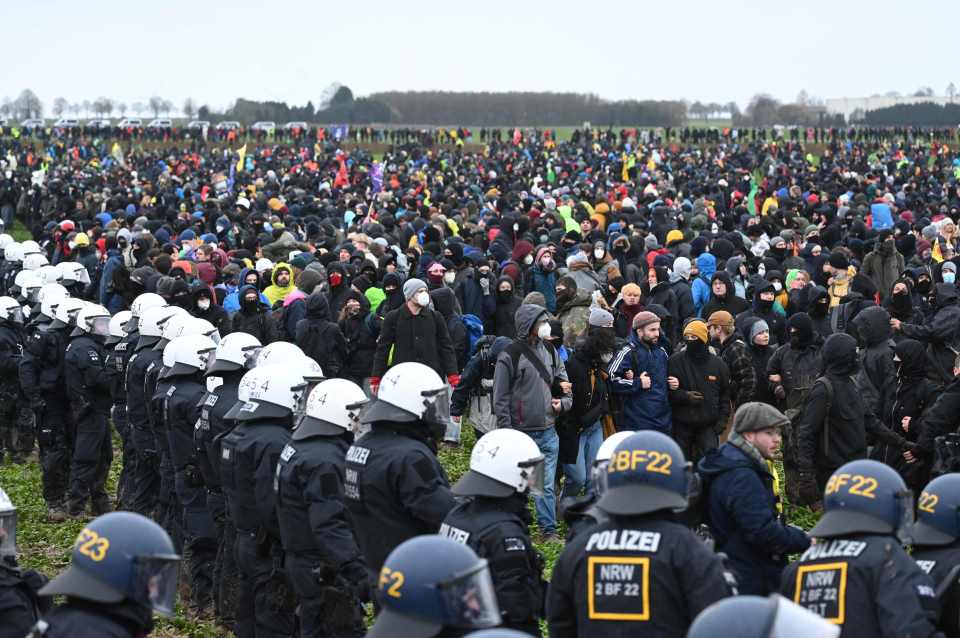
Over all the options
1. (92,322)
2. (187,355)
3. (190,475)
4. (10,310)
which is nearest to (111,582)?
(190,475)

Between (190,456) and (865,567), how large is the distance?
5769mm

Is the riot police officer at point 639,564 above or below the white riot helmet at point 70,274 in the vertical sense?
→ above

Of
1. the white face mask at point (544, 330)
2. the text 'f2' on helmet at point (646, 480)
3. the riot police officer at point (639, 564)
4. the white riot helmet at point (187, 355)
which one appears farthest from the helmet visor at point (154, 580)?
the white face mask at point (544, 330)

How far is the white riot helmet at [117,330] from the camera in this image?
12633 mm

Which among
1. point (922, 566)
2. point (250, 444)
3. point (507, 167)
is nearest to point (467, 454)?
point (250, 444)

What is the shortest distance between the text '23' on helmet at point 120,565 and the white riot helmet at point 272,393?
3252mm

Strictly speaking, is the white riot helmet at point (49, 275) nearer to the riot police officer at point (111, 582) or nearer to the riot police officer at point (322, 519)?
the riot police officer at point (322, 519)

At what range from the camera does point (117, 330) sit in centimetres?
1267

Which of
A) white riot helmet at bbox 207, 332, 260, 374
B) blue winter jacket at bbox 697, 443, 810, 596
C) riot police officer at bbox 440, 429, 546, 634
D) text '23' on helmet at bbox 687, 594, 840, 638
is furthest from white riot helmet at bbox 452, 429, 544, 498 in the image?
white riot helmet at bbox 207, 332, 260, 374

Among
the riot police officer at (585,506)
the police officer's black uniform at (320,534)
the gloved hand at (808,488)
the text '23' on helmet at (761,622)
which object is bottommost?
the gloved hand at (808,488)

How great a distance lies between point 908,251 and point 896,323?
6.33 meters

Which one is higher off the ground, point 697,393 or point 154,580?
point 154,580

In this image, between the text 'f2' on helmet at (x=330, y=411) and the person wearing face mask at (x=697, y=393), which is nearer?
the text 'f2' on helmet at (x=330, y=411)

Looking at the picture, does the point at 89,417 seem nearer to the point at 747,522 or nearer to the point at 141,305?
the point at 141,305
